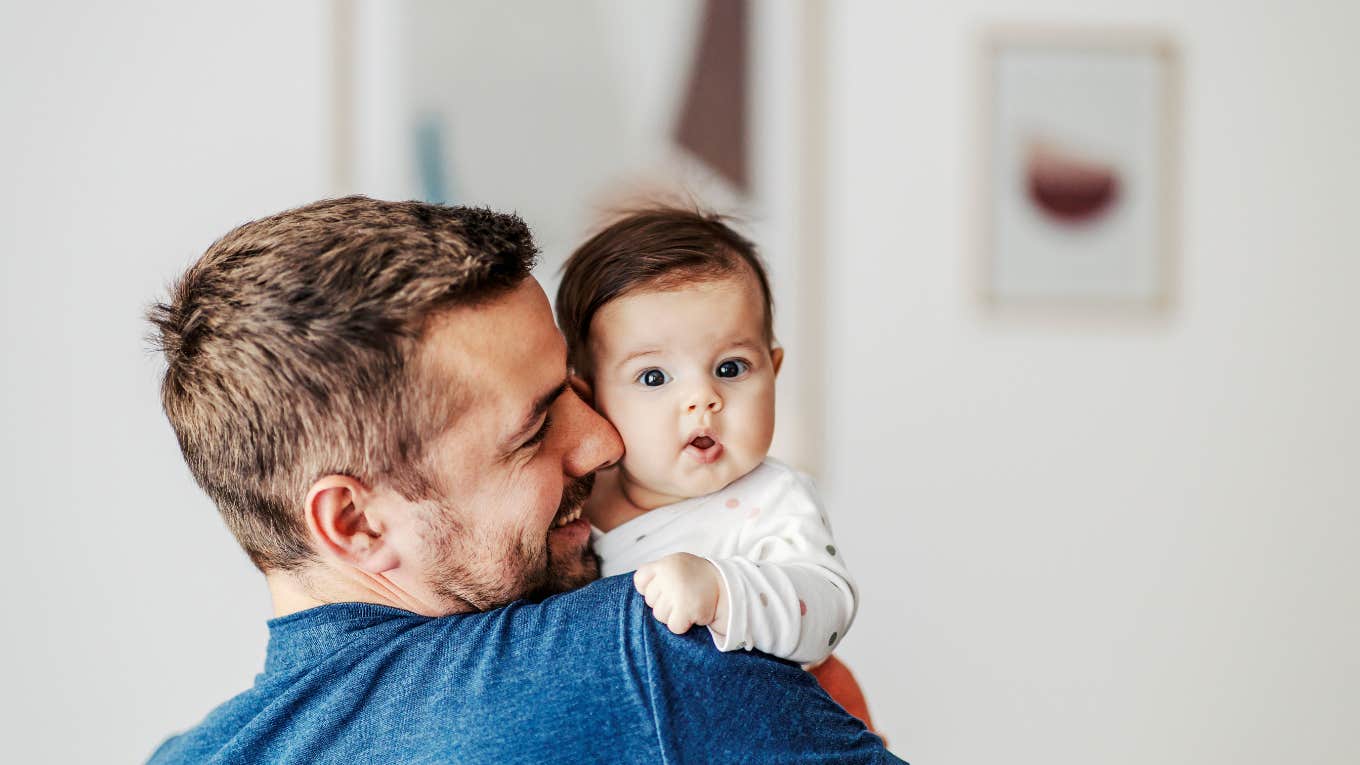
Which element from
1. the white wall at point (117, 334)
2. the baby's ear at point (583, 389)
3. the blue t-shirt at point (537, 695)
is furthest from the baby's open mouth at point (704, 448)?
the white wall at point (117, 334)

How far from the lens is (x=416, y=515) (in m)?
1.01

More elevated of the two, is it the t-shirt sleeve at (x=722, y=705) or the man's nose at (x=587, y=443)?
the man's nose at (x=587, y=443)

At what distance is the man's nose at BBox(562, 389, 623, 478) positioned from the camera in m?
1.12

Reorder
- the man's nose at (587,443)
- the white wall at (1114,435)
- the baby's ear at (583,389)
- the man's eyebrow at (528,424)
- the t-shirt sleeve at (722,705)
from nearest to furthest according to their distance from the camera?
the t-shirt sleeve at (722,705)
the man's eyebrow at (528,424)
the man's nose at (587,443)
the baby's ear at (583,389)
the white wall at (1114,435)

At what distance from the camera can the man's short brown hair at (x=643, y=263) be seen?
1.20 meters

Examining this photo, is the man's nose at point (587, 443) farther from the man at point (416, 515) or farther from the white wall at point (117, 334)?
the white wall at point (117, 334)

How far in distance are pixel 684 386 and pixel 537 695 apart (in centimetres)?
40

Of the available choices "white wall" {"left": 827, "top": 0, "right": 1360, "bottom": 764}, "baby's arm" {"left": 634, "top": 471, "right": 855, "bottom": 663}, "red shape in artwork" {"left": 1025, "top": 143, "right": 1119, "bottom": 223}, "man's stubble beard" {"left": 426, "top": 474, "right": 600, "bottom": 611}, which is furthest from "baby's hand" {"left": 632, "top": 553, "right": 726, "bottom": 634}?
"red shape in artwork" {"left": 1025, "top": 143, "right": 1119, "bottom": 223}

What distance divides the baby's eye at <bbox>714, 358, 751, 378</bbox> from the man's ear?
41cm

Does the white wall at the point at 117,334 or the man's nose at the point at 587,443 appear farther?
the white wall at the point at 117,334

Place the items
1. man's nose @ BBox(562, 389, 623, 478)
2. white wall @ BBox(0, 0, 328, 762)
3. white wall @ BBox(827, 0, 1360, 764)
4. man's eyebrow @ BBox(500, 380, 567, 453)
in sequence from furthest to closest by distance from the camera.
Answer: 1. white wall @ BBox(827, 0, 1360, 764)
2. white wall @ BBox(0, 0, 328, 762)
3. man's nose @ BBox(562, 389, 623, 478)
4. man's eyebrow @ BBox(500, 380, 567, 453)

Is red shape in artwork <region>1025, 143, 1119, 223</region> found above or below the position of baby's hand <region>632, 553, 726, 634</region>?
above

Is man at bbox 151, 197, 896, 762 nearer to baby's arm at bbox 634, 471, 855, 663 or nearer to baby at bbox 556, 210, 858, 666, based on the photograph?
baby's arm at bbox 634, 471, 855, 663

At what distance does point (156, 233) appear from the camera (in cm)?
248
